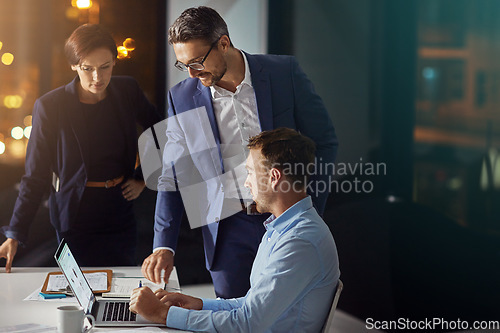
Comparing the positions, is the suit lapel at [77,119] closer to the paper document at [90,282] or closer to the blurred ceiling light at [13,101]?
the blurred ceiling light at [13,101]

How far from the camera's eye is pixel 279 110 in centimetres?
264

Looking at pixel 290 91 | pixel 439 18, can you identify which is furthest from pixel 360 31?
pixel 290 91

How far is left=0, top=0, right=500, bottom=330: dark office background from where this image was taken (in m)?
3.14

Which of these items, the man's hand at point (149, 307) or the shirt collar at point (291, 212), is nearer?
the man's hand at point (149, 307)

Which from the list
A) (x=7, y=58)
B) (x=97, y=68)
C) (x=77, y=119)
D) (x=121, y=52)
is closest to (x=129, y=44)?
(x=121, y=52)

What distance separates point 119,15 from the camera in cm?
319

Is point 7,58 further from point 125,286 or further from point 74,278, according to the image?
point 74,278

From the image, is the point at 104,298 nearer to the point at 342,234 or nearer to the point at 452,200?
the point at 342,234

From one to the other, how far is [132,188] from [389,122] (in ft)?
5.34

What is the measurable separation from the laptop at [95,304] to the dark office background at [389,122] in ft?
4.50

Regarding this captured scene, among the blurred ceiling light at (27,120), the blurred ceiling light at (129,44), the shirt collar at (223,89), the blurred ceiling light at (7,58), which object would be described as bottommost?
the blurred ceiling light at (27,120)

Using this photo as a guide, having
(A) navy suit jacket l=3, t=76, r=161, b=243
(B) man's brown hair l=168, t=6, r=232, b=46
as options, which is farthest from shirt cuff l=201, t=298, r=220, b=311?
(A) navy suit jacket l=3, t=76, r=161, b=243

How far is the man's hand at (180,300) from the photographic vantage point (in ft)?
6.02

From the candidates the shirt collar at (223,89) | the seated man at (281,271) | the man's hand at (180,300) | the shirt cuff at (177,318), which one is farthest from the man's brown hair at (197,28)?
the shirt cuff at (177,318)
